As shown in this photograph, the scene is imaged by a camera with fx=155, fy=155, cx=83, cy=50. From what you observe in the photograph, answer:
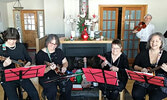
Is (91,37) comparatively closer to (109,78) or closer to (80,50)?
(80,50)

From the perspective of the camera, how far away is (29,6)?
6484 millimetres

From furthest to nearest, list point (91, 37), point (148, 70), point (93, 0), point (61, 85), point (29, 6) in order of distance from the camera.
→ point (29, 6) → point (93, 0) → point (91, 37) → point (61, 85) → point (148, 70)

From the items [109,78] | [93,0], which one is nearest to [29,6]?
[93,0]

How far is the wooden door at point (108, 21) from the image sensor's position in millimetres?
4000

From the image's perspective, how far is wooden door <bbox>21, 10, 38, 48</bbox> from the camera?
6605 millimetres

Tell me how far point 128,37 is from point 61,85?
2.70m

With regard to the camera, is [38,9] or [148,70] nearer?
[148,70]

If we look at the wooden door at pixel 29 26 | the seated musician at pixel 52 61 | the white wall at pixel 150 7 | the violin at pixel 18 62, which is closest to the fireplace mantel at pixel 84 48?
the white wall at pixel 150 7

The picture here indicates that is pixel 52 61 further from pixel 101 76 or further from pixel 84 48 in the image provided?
pixel 84 48

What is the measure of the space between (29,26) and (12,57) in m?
5.17

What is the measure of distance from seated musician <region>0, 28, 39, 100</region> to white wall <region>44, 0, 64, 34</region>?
3.92 metres

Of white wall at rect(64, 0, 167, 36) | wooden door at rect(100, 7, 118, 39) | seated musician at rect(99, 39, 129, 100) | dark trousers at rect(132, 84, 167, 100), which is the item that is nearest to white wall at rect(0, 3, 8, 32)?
white wall at rect(64, 0, 167, 36)

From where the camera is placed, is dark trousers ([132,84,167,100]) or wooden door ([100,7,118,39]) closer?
dark trousers ([132,84,167,100])

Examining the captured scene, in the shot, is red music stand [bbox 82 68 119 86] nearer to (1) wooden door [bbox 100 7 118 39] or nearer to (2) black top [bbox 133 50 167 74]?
(2) black top [bbox 133 50 167 74]
